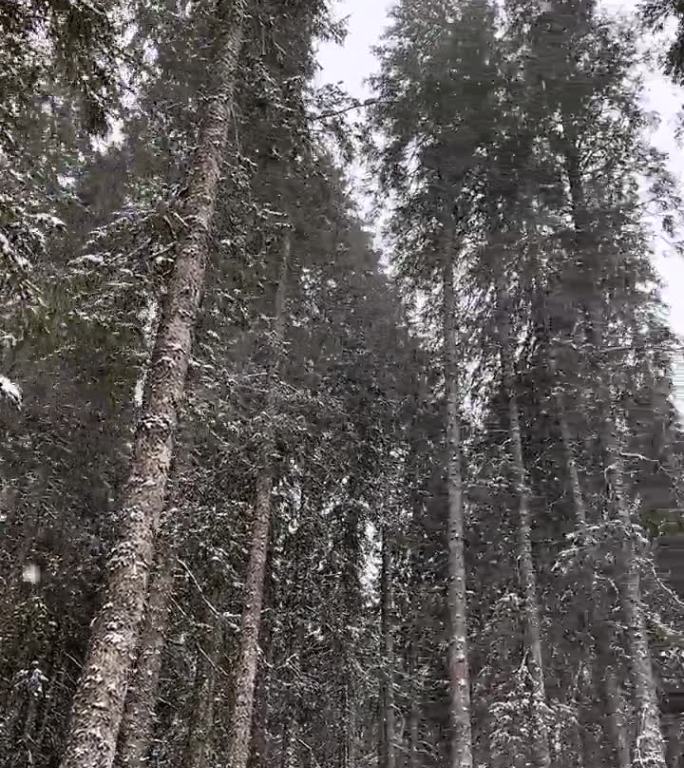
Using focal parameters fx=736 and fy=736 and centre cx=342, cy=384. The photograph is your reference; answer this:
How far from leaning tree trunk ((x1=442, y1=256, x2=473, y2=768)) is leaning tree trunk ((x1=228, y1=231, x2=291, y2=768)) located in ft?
10.0

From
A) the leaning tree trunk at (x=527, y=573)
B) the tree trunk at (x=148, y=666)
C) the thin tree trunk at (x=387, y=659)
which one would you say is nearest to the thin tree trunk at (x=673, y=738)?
the leaning tree trunk at (x=527, y=573)

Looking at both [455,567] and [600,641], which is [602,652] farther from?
[455,567]

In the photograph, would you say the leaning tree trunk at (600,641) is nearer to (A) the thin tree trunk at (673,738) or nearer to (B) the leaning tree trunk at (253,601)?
(A) the thin tree trunk at (673,738)

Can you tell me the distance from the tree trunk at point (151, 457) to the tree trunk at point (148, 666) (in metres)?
3.75

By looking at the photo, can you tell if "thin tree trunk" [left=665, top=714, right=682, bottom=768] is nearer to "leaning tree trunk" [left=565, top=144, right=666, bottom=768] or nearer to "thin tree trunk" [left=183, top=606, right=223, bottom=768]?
"leaning tree trunk" [left=565, top=144, right=666, bottom=768]

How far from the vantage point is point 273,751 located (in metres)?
21.1

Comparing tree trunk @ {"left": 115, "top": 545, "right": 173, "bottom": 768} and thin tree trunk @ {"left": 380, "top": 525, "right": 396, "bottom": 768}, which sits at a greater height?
thin tree trunk @ {"left": 380, "top": 525, "right": 396, "bottom": 768}

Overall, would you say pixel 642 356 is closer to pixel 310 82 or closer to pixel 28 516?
pixel 310 82

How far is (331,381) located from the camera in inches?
665

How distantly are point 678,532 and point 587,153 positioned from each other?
28.6 ft

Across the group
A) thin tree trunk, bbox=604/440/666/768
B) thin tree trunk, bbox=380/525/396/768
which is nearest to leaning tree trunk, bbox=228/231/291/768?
thin tree trunk, bbox=604/440/666/768

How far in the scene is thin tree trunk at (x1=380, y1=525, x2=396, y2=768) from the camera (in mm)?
16516

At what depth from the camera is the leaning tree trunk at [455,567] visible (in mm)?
10906

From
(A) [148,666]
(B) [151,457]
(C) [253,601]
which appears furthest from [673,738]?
(B) [151,457]
